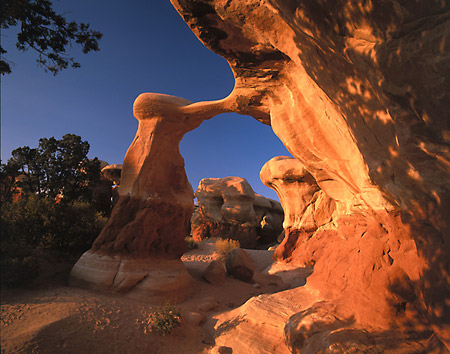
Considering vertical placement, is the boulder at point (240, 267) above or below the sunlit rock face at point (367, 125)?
below

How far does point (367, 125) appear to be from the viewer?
2.85 metres

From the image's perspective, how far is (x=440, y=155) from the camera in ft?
5.37

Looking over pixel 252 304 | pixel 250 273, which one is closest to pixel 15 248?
pixel 252 304

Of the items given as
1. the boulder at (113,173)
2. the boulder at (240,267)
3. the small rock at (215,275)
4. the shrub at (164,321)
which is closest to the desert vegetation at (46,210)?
the boulder at (113,173)

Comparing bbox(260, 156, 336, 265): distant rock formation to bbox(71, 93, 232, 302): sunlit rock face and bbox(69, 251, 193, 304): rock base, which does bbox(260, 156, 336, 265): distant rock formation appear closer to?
bbox(71, 93, 232, 302): sunlit rock face

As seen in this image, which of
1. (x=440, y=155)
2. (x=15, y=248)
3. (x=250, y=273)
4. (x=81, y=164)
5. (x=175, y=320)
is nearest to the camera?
(x=440, y=155)

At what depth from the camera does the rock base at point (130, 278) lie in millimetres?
6020

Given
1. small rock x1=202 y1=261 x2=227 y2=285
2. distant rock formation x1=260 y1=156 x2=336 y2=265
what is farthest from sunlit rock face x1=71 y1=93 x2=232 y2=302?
distant rock formation x1=260 y1=156 x2=336 y2=265

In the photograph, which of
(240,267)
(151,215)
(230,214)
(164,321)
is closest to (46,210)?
(151,215)

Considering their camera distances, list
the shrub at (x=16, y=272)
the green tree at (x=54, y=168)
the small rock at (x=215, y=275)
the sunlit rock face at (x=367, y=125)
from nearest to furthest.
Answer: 1. the sunlit rock face at (x=367, y=125)
2. the shrub at (x=16, y=272)
3. the small rock at (x=215, y=275)
4. the green tree at (x=54, y=168)

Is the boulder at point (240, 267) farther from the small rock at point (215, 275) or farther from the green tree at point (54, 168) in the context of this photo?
the green tree at point (54, 168)

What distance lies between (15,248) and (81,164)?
7.93 m

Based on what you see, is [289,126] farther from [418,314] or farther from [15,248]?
[15,248]

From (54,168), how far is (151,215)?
8.14 metres
